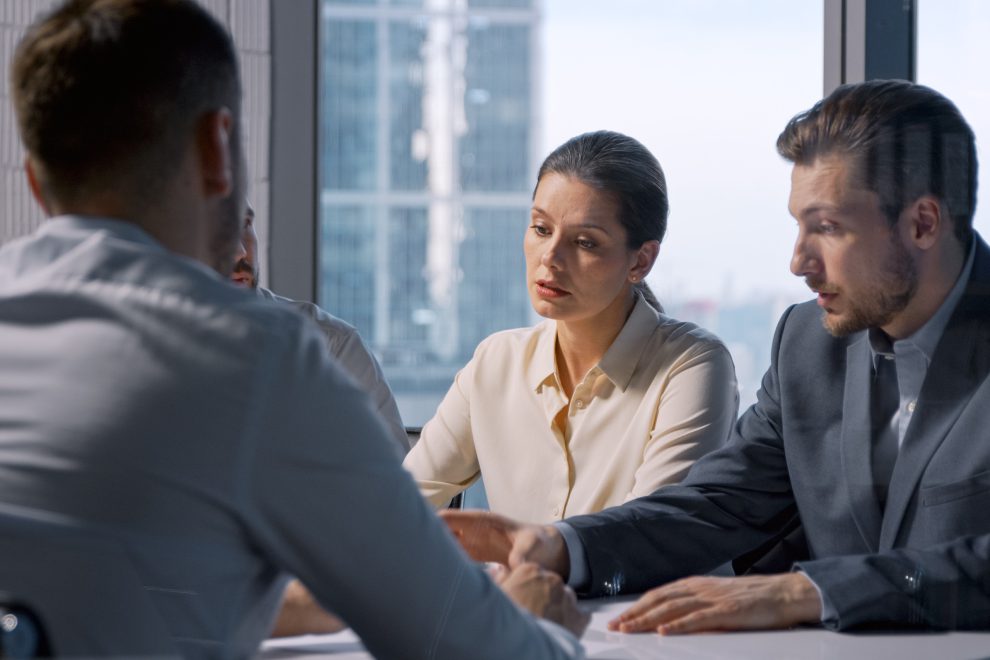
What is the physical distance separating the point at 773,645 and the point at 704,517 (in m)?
0.35

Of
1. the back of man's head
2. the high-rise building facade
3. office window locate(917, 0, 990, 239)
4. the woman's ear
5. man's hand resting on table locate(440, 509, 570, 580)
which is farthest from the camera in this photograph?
the high-rise building facade

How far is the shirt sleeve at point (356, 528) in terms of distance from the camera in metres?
0.62

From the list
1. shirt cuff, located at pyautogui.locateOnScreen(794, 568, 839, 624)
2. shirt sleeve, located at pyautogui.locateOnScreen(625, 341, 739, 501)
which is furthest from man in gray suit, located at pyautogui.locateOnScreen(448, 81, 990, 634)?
shirt sleeve, located at pyautogui.locateOnScreen(625, 341, 739, 501)

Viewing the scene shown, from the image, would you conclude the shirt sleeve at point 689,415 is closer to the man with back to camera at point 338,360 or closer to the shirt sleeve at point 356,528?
the man with back to camera at point 338,360

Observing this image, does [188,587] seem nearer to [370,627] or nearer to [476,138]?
[370,627]

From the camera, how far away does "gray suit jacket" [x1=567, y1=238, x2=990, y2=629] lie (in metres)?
1.05

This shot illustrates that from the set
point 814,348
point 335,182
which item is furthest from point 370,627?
point 335,182

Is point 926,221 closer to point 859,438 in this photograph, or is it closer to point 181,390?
point 859,438

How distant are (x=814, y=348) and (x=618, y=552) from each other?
355mm

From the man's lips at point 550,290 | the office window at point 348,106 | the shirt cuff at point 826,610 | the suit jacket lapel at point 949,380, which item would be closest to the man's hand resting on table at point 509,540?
the shirt cuff at point 826,610

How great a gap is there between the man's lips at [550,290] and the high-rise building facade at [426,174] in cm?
Answer: 8

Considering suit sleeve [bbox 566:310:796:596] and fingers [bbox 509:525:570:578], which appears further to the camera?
suit sleeve [bbox 566:310:796:596]

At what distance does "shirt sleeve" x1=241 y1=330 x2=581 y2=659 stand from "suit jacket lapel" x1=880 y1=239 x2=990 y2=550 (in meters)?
0.60

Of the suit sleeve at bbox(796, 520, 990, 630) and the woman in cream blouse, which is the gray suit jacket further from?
the woman in cream blouse
